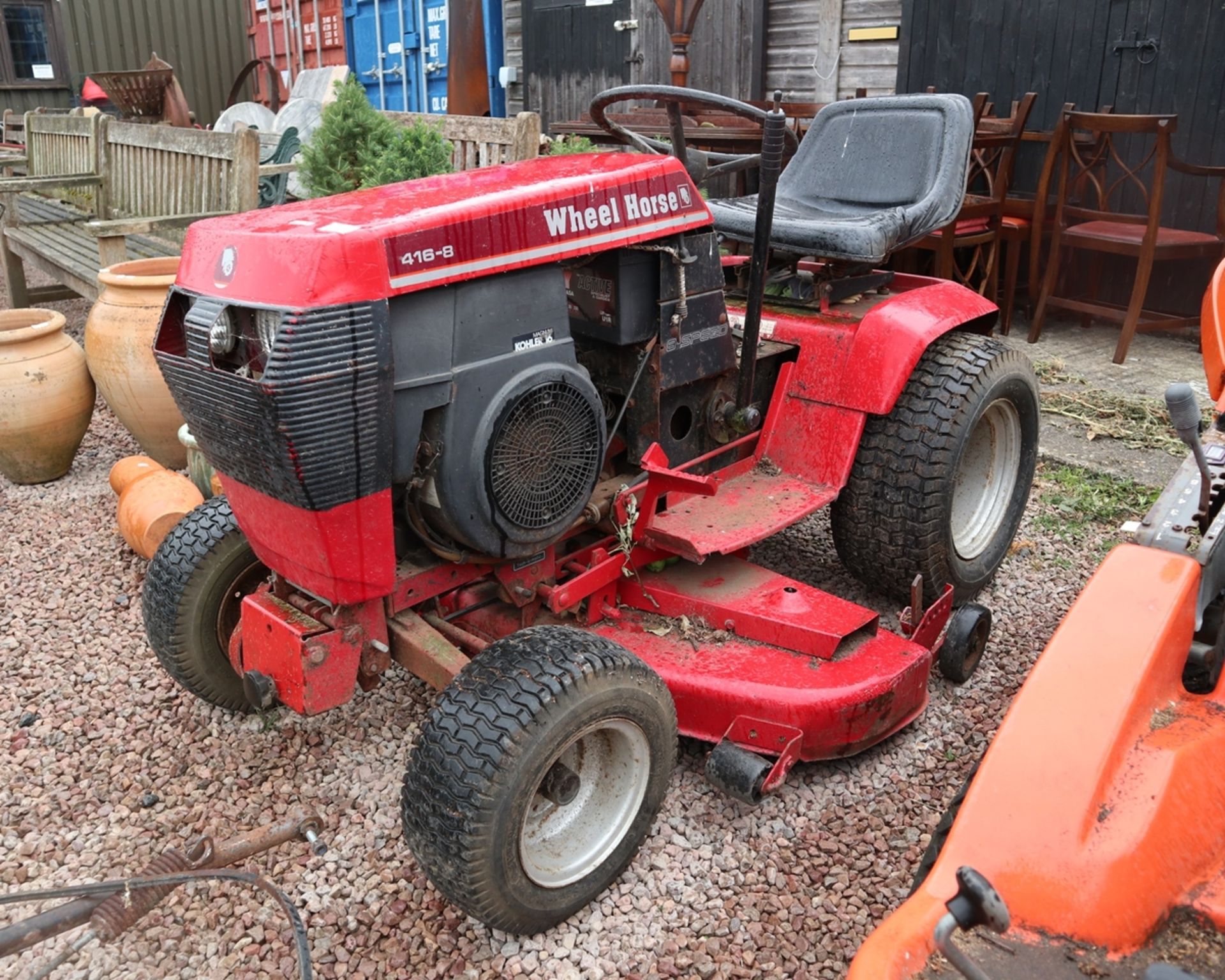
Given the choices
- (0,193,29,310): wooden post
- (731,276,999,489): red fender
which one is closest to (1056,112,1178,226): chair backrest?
(731,276,999,489): red fender

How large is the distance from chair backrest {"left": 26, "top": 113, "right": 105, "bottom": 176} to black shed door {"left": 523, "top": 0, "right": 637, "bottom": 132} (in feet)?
11.3

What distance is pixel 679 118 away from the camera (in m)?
2.70

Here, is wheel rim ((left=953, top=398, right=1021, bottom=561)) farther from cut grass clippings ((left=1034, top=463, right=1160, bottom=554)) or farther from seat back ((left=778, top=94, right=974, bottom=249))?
seat back ((left=778, top=94, right=974, bottom=249))

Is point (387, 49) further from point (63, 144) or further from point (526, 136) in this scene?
point (526, 136)

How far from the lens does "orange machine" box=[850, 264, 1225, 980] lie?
122 centimetres

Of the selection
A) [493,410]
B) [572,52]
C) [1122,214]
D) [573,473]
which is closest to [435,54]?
[572,52]

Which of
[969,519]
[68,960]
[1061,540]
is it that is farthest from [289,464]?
[1061,540]

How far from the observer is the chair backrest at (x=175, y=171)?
519 centimetres

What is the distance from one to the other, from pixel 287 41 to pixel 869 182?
486 inches

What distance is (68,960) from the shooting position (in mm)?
1979

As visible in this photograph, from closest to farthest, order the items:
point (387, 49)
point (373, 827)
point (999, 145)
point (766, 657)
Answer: point (373, 827), point (766, 657), point (999, 145), point (387, 49)

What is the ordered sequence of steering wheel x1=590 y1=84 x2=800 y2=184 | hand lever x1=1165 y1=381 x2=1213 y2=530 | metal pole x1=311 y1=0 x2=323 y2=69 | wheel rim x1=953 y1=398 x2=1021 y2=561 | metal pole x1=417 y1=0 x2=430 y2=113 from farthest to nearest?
metal pole x1=311 y1=0 x2=323 y2=69 < metal pole x1=417 y1=0 x2=430 y2=113 < wheel rim x1=953 y1=398 x2=1021 y2=561 < steering wheel x1=590 y1=84 x2=800 y2=184 < hand lever x1=1165 y1=381 x2=1213 y2=530

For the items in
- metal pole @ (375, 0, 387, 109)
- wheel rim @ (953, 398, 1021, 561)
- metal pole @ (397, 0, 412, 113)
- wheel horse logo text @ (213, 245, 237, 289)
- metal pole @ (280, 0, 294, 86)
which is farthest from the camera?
metal pole @ (280, 0, 294, 86)

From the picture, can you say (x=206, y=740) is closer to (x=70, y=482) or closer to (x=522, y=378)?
(x=522, y=378)
